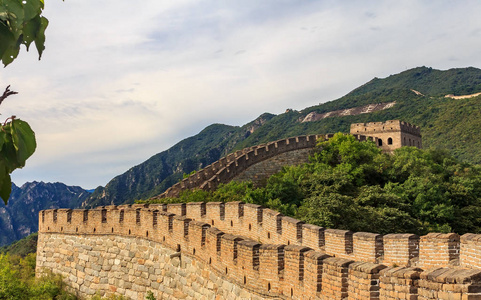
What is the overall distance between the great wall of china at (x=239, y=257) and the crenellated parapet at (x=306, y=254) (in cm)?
1

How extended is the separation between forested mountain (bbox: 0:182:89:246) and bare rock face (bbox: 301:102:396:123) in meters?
45.5

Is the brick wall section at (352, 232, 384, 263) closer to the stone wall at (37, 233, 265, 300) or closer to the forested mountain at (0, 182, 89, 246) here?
the stone wall at (37, 233, 265, 300)

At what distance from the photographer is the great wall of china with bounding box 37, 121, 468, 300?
501 centimetres

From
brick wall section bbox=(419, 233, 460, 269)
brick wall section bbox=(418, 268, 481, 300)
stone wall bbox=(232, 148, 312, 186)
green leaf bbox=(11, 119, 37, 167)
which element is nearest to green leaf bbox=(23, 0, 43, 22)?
green leaf bbox=(11, 119, 37, 167)

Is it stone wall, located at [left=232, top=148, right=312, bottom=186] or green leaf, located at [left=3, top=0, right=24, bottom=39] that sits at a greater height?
green leaf, located at [left=3, top=0, right=24, bottom=39]

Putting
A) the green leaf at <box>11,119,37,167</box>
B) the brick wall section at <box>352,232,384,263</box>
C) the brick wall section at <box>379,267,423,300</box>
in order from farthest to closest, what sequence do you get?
the brick wall section at <box>352,232,384,263</box> → the brick wall section at <box>379,267,423,300</box> → the green leaf at <box>11,119,37,167</box>

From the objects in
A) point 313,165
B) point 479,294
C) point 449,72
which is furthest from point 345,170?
point 449,72

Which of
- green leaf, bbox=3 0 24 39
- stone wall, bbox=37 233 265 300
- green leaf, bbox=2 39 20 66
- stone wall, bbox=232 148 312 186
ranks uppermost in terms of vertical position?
green leaf, bbox=3 0 24 39

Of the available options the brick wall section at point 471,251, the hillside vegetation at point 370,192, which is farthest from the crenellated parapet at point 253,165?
the brick wall section at point 471,251

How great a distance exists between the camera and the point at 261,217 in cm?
1171

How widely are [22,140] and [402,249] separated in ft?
21.6

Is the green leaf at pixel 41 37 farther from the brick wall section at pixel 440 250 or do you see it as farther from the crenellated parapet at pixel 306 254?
the brick wall section at pixel 440 250

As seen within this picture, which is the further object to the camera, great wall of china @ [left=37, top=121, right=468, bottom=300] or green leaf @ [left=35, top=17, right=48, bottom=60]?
great wall of china @ [left=37, top=121, right=468, bottom=300]

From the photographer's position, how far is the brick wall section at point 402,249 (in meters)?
7.71
